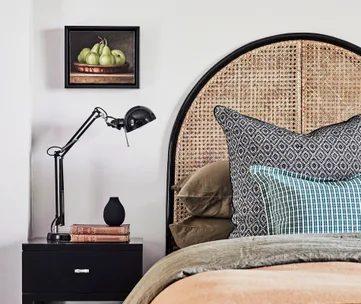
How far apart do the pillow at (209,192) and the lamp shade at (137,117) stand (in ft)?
1.04

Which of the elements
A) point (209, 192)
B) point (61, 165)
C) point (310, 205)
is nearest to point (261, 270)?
point (310, 205)

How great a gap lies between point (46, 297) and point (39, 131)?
83cm

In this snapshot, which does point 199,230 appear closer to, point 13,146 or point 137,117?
point 137,117

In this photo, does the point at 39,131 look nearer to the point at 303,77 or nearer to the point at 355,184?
the point at 303,77

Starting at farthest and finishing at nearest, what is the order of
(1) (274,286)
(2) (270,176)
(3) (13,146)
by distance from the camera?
(3) (13,146) < (2) (270,176) < (1) (274,286)

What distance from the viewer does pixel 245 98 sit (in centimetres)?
354

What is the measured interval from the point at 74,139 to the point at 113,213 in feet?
1.34

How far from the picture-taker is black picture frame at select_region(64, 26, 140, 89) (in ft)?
11.6

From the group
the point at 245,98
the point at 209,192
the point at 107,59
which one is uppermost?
the point at 107,59

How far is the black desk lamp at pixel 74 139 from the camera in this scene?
129 inches

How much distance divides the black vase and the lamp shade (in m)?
0.33

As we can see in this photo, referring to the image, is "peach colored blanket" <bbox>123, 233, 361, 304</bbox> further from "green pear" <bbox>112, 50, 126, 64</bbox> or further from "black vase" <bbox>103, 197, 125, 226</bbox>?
"green pear" <bbox>112, 50, 126, 64</bbox>

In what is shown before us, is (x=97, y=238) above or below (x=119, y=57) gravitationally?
below

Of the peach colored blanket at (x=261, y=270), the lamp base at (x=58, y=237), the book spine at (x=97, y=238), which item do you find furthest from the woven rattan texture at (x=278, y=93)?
the peach colored blanket at (x=261, y=270)
